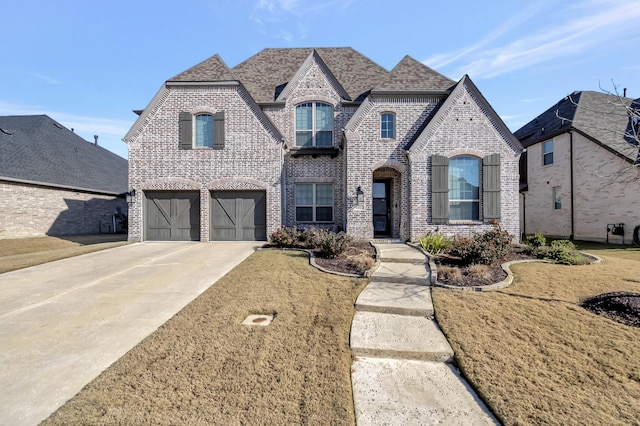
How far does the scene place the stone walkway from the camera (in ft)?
8.52

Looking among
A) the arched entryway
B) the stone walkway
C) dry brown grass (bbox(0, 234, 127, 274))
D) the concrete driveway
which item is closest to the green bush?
the stone walkway

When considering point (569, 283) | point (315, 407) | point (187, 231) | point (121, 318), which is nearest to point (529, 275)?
point (569, 283)

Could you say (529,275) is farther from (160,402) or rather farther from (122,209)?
(122,209)

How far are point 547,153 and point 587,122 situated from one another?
2.30 metres

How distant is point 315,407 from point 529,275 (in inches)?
258

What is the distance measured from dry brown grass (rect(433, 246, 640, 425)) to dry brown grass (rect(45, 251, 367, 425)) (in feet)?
5.28

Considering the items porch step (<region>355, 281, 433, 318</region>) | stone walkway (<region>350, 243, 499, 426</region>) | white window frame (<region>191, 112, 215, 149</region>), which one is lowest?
stone walkway (<region>350, 243, 499, 426</region>)

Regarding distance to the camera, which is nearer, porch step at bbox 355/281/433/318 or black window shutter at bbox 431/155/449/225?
porch step at bbox 355/281/433/318

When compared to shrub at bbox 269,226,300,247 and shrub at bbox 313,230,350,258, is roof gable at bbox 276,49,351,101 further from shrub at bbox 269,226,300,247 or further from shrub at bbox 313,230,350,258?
shrub at bbox 313,230,350,258

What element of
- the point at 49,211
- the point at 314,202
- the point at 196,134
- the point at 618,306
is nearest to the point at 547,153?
the point at 314,202

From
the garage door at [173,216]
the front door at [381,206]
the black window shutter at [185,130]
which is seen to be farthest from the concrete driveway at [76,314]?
the front door at [381,206]

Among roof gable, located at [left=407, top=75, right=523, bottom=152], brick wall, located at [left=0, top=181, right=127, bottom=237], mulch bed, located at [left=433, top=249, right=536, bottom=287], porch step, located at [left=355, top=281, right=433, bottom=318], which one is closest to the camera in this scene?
porch step, located at [left=355, top=281, right=433, bottom=318]

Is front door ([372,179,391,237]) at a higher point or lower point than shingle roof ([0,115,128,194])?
lower

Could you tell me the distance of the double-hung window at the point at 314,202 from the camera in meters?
13.2
